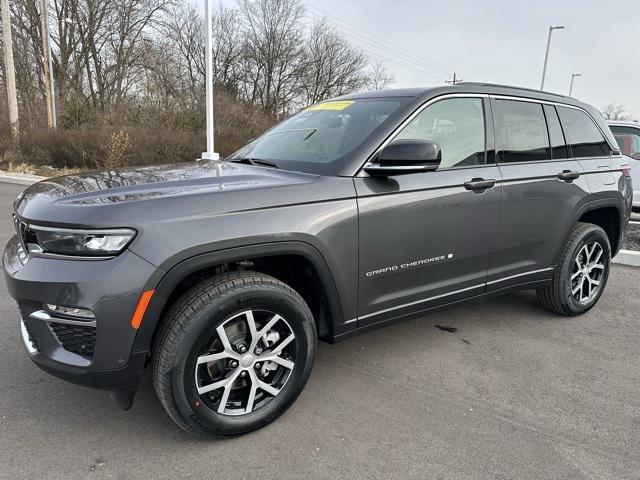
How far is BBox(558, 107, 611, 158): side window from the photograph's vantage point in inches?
149

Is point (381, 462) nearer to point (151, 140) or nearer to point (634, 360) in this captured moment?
point (634, 360)

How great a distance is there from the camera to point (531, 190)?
11.0ft

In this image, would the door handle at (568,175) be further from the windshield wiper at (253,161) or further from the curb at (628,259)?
the curb at (628,259)

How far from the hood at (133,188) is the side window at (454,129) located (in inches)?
33.6

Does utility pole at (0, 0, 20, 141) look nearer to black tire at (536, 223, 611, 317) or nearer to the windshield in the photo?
the windshield

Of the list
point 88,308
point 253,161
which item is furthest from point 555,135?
point 88,308

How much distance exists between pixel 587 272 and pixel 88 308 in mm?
3838

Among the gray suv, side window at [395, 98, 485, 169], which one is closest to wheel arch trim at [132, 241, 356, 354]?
the gray suv

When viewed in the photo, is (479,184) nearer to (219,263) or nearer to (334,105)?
(334,105)

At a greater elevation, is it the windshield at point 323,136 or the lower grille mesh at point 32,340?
the windshield at point 323,136

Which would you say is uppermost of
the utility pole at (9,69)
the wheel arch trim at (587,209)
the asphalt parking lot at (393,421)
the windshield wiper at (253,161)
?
the utility pole at (9,69)

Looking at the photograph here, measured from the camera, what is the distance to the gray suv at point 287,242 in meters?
2.01

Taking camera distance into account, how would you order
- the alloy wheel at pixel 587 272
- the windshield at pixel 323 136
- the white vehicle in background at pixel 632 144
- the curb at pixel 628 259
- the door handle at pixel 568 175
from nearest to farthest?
the windshield at pixel 323 136 < the door handle at pixel 568 175 < the alloy wheel at pixel 587 272 < the curb at pixel 628 259 < the white vehicle in background at pixel 632 144

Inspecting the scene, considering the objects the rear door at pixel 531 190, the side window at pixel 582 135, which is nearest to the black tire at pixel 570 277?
the rear door at pixel 531 190
